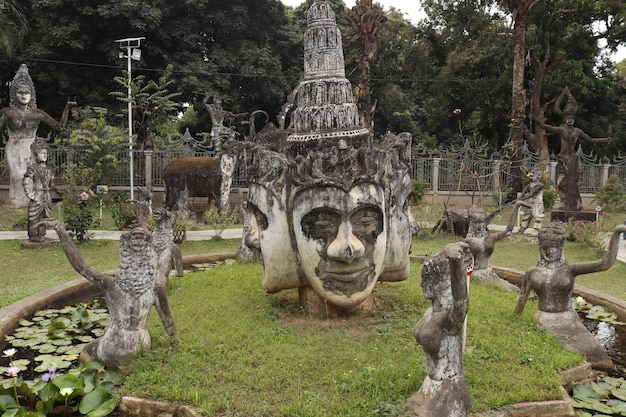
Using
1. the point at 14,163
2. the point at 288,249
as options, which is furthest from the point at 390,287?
the point at 14,163

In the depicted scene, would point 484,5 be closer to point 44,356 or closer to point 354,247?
point 354,247

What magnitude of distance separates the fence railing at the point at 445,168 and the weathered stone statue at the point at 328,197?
1197cm

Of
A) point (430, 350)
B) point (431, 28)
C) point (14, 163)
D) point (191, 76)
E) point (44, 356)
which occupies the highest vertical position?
point (431, 28)

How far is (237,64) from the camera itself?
22.7 meters

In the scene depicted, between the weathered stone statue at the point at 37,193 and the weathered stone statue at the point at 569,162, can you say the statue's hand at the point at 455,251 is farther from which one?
the weathered stone statue at the point at 569,162

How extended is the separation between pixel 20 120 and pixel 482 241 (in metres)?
13.5

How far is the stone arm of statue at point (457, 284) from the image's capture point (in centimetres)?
331

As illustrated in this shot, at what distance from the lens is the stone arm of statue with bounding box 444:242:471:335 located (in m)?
3.31

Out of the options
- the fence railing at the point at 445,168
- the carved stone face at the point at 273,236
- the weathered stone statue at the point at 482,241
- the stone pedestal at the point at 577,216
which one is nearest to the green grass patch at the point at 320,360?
the carved stone face at the point at 273,236

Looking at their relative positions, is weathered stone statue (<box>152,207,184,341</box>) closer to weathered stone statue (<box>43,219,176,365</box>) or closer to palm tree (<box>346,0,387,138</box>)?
weathered stone statue (<box>43,219,176,365</box>)

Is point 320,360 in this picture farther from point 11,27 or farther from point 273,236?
point 11,27

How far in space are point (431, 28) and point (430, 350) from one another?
25435 millimetres

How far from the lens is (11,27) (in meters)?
19.0

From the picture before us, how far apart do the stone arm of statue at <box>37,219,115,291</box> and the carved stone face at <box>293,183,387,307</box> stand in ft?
6.17
